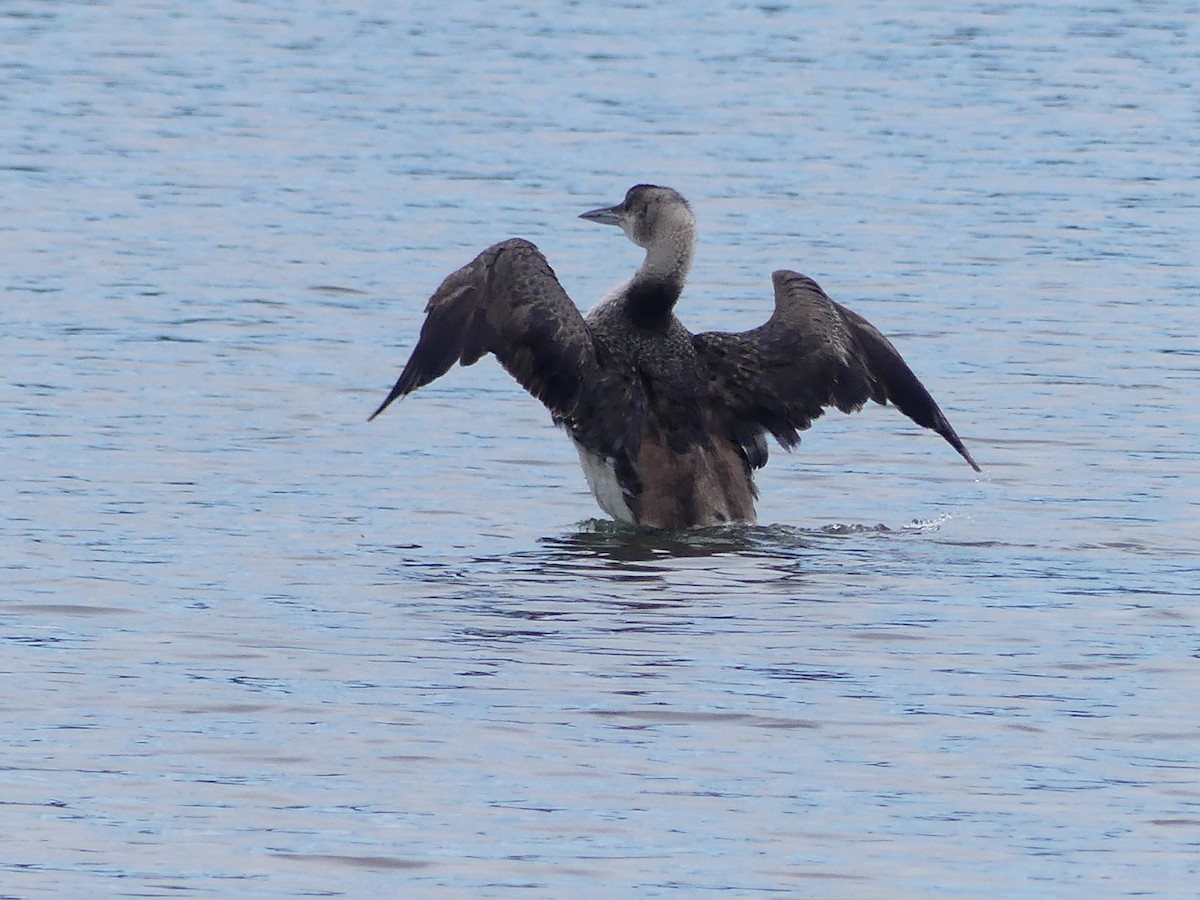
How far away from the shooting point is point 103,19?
28.3 meters

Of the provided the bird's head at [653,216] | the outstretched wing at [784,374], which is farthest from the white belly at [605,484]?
the bird's head at [653,216]

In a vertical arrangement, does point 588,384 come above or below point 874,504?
above

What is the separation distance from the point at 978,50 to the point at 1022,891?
74.8ft

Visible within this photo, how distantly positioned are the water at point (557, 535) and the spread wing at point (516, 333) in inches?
24.3

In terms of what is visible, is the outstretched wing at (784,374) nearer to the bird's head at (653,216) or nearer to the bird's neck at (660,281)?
the bird's neck at (660,281)

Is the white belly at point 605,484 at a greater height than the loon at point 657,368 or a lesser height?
lesser

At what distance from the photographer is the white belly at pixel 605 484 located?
10.4 meters

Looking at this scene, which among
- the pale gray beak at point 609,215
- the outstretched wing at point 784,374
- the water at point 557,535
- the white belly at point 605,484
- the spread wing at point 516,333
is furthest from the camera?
the pale gray beak at point 609,215

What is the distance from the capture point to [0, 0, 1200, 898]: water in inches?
263

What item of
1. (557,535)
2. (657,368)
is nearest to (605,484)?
(557,535)

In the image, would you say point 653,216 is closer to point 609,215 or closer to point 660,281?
point 660,281

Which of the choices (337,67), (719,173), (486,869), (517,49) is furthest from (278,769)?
(517,49)

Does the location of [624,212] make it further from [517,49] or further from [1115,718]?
[517,49]

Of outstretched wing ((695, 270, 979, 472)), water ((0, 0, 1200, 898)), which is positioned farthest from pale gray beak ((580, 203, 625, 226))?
water ((0, 0, 1200, 898))
